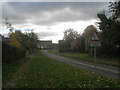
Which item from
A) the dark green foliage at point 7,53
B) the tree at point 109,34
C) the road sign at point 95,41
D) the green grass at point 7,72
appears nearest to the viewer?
the green grass at point 7,72

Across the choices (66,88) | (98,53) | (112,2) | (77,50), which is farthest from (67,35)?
(66,88)

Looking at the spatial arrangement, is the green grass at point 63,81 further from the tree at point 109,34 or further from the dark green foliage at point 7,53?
the tree at point 109,34

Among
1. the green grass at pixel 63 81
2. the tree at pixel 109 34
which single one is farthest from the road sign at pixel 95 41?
the tree at pixel 109 34

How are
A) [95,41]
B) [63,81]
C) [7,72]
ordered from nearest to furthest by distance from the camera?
[63,81] → [95,41] → [7,72]

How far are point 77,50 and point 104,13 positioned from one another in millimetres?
28485

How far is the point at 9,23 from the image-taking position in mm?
→ 26031

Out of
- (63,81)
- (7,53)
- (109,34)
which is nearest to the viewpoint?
(63,81)

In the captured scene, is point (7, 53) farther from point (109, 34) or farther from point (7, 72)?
point (109, 34)

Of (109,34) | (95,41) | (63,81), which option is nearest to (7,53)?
(63,81)

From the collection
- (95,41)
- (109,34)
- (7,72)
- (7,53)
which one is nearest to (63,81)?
(95,41)

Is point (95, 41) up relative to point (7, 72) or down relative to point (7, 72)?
up

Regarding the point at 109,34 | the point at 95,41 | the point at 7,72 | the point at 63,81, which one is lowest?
the point at 7,72

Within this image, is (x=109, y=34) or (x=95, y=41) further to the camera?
(x=109, y=34)

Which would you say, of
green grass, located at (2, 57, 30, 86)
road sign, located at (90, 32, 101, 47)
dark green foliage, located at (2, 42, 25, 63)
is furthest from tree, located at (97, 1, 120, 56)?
green grass, located at (2, 57, 30, 86)
